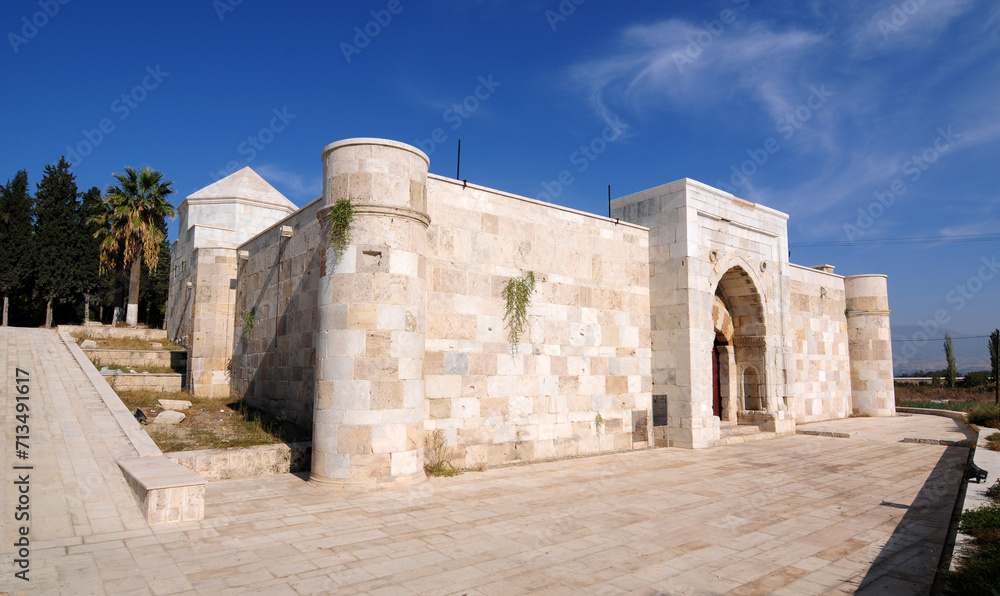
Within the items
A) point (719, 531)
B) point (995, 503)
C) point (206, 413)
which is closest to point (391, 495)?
point (719, 531)

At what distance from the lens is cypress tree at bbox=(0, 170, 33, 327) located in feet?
94.6

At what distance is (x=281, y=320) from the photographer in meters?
10.9

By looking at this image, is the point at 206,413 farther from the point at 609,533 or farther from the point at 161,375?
the point at 609,533

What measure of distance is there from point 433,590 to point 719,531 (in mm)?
3382

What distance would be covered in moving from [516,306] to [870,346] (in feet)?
54.8

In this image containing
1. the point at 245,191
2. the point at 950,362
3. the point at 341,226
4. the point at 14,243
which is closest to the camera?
the point at 341,226

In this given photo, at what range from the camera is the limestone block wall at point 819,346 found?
18234 mm

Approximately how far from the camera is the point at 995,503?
5.85 metres

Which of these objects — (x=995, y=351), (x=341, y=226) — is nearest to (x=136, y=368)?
(x=341, y=226)

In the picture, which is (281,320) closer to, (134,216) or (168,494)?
(168,494)

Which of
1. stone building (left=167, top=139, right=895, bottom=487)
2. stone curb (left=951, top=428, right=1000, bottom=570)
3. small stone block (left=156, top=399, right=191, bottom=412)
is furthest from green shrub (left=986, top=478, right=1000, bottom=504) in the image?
small stone block (left=156, top=399, right=191, bottom=412)

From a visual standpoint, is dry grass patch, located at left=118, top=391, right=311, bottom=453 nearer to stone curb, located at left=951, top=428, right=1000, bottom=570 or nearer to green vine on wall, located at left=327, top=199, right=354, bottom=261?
green vine on wall, located at left=327, top=199, right=354, bottom=261

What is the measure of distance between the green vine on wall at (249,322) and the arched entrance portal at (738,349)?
37.5 ft

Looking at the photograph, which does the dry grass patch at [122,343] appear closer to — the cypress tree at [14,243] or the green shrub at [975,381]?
the cypress tree at [14,243]
